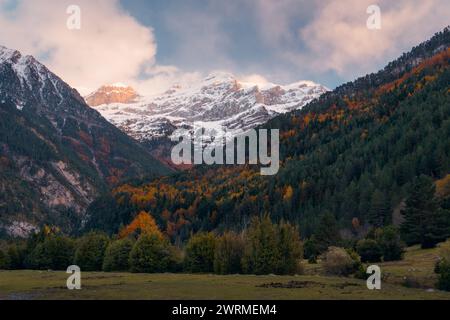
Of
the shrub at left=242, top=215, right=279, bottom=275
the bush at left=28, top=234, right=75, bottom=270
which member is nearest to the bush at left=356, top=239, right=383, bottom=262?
the shrub at left=242, top=215, right=279, bottom=275

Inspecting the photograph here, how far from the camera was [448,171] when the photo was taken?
174m

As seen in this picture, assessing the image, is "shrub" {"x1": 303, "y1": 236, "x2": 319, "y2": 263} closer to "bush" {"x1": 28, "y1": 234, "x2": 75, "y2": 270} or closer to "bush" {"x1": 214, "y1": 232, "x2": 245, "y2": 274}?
"bush" {"x1": 214, "y1": 232, "x2": 245, "y2": 274}

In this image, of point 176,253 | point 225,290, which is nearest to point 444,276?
point 225,290

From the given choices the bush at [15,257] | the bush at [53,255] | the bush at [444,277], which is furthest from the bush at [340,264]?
the bush at [15,257]

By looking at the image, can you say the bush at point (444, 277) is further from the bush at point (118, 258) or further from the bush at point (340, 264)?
the bush at point (118, 258)

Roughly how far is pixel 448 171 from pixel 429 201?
216 feet

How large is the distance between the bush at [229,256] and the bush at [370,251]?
957 inches

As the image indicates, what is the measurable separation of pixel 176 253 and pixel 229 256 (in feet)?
60.7

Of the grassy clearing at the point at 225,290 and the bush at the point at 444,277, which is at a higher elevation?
the bush at the point at 444,277

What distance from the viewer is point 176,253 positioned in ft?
396

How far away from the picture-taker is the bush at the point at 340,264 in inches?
3553

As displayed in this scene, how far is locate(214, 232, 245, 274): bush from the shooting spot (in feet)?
349
